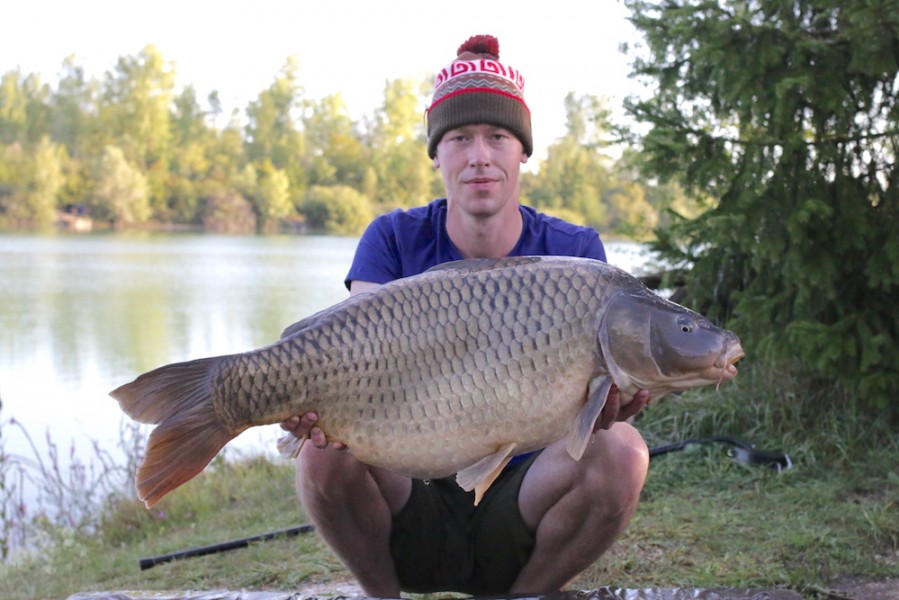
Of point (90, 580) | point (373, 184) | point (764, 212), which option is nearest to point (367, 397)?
point (90, 580)

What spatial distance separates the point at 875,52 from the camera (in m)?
2.81

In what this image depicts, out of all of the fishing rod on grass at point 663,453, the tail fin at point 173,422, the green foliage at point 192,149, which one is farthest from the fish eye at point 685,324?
the green foliage at point 192,149

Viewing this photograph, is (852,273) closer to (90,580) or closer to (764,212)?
(764,212)

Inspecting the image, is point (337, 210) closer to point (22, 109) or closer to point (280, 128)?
point (280, 128)

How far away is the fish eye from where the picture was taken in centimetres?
140

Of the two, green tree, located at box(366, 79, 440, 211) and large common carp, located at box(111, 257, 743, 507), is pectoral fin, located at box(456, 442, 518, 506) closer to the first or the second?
large common carp, located at box(111, 257, 743, 507)

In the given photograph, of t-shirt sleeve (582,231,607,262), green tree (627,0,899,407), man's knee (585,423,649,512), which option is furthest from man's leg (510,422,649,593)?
green tree (627,0,899,407)

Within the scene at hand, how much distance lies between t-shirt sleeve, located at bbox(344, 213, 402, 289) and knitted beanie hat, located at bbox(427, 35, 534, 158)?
0.71ft

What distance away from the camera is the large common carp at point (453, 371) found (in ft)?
4.58

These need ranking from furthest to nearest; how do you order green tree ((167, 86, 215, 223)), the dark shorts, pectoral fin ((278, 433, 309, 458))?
green tree ((167, 86, 215, 223)), the dark shorts, pectoral fin ((278, 433, 309, 458))

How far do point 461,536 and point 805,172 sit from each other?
1.94m

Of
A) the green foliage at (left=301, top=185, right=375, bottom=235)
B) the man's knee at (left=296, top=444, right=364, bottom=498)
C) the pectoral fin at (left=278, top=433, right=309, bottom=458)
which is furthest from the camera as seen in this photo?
the green foliage at (left=301, top=185, right=375, bottom=235)

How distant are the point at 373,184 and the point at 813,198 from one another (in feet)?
99.6

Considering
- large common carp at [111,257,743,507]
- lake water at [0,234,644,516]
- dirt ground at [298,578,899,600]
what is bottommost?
lake water at [0,234,644,516]
